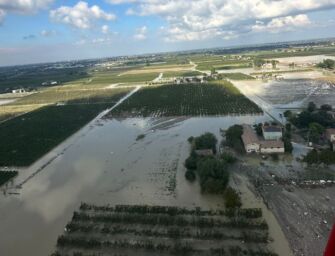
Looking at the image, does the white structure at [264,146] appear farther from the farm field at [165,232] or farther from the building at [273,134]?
the farm field at [165,232]

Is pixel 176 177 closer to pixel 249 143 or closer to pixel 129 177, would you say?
pixel 129 177

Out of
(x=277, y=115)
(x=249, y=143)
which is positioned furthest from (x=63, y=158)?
(x=277, y=115)

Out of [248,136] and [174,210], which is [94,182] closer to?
[174,210]

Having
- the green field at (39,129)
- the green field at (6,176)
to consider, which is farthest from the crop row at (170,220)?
the green field at (39,129)

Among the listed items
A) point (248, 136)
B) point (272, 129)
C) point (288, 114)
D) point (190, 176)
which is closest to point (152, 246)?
point (190, 176)

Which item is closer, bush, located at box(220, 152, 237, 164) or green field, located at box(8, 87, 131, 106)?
bush, located at box(220, 152, 237, 164)

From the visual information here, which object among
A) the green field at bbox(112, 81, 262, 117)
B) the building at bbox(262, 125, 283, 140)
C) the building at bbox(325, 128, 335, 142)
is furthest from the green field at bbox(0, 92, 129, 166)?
the building at bbox(325, 128, 335, 142)

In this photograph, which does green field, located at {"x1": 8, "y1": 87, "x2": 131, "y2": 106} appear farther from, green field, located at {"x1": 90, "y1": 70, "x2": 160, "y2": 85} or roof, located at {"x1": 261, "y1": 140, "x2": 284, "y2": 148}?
roof, located at {"x1": 261, "y1": 140, "x2": 284, "y2": 148}
